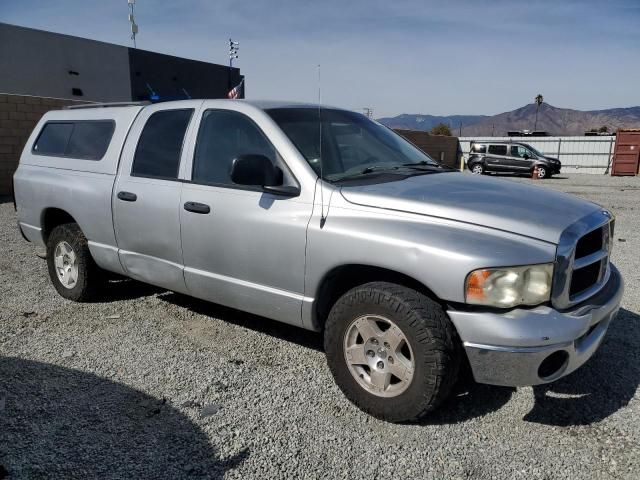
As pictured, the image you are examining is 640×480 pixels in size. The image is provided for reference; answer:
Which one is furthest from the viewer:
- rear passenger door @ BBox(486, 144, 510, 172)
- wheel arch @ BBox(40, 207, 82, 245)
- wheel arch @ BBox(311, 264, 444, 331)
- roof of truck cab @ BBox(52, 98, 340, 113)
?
rear passenger door @ BBox(486, 144, 510, 172)

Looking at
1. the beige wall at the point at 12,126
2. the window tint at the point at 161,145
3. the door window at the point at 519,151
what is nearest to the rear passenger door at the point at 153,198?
the window tint at the point at 161,145

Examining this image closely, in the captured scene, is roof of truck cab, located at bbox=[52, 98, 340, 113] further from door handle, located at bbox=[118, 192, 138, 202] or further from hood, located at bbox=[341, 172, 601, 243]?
hood, located at bbox=[341, 172, 601, 243]

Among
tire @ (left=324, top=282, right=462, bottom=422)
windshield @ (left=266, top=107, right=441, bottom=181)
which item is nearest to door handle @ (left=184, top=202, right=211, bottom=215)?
windshield @ (left=266, top=107, right=441, bottom=181)

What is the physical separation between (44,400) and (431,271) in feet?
8.19

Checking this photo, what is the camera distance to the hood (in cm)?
274

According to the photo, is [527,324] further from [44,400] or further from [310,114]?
[44,400]

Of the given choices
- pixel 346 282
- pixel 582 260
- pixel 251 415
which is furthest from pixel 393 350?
pixel 582 260

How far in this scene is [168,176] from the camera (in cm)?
401

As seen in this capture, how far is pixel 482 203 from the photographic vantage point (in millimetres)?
2951

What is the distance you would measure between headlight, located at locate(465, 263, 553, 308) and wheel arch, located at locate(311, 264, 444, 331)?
29 centimetres

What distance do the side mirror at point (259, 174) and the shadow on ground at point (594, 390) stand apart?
2038mm

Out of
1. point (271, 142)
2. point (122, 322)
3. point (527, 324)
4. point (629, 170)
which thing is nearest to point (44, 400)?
point (122, 322)

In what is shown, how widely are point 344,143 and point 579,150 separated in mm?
34322

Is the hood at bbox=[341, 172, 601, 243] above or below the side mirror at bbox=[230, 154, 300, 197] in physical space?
below
